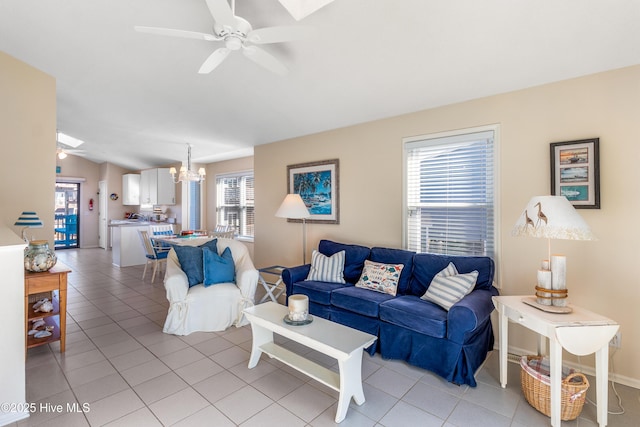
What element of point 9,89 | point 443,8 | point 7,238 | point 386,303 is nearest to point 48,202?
point 9,89

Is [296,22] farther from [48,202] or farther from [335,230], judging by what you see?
[48,202]

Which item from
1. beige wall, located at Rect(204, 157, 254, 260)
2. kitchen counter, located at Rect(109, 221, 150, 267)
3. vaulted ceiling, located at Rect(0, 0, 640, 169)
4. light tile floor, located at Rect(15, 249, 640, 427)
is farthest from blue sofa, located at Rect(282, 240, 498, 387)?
kitchen counter, located at Rect(109, 221, 150, 267)

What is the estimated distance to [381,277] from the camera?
3.19 meters

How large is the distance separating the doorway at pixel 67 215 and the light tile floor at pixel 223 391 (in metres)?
7.62

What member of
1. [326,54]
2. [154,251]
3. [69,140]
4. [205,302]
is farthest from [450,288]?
[69,140]

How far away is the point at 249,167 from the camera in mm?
6590

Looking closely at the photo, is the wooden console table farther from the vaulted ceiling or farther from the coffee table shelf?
the vaulted ceiling

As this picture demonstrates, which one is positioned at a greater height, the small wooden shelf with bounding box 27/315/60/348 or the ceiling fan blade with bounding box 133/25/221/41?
the ceiling fan blade with bounding box 133/25/221/41

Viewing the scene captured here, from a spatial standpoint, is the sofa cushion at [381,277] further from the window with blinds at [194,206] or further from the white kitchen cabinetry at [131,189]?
the white kitchen cabinetry at [131,189]

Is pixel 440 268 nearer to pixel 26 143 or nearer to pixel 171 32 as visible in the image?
pixel 171 32

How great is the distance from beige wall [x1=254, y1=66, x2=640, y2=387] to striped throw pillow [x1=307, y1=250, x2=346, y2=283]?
1.82 feet

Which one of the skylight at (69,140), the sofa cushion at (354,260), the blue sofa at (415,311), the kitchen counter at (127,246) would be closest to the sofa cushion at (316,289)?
the blue sofa at (415,311)

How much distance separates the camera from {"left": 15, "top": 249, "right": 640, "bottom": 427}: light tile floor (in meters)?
1.99

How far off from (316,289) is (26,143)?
347cm
